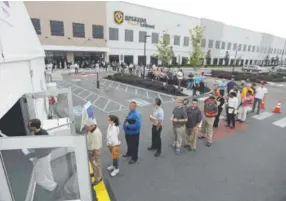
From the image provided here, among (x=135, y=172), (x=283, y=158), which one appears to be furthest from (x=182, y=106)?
(x=283, y=158)

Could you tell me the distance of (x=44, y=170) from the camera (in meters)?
4.21

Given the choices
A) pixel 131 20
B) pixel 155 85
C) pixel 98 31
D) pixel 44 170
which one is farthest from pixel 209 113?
pixel 131 20

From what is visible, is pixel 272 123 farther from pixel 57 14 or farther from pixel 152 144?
pixel 57 14

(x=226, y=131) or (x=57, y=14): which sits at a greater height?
(x=57, y=14)

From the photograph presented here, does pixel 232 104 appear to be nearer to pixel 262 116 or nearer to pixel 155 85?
pixel 262 116

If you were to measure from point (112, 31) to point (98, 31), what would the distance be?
112 inches

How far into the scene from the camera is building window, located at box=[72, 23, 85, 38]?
30836 mm

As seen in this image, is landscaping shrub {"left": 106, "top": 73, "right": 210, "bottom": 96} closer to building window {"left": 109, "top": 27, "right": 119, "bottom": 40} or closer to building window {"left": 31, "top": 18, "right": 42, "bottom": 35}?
building window {"left": 31, "top": 18, "right": 42, "bottom": 35}

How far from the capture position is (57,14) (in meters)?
29.0

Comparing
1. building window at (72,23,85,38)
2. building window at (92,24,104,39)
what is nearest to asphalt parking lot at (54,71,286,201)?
building window at (72,23,85,38)

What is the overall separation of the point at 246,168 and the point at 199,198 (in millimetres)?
2127

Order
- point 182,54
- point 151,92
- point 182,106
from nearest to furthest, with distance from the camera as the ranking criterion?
point 182,106
point 151,92
point 182,54

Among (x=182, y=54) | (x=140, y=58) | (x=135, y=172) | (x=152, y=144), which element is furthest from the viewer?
(x=182, y=54)

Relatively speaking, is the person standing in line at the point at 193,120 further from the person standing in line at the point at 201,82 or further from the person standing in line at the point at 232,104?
the person standing in line at the point at 201,82
